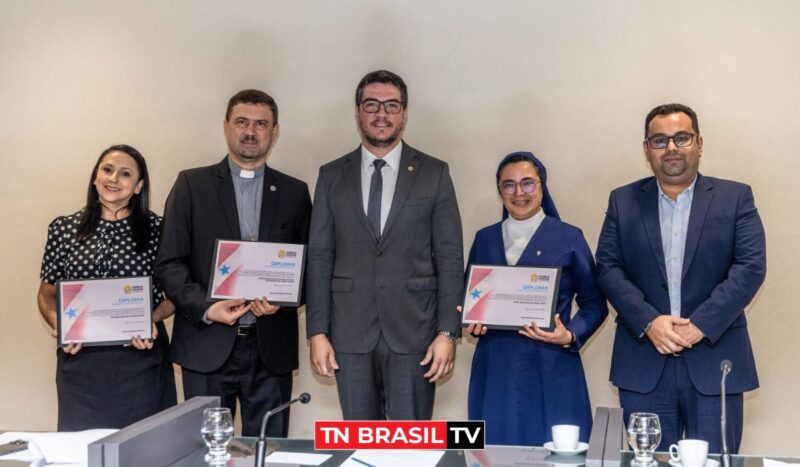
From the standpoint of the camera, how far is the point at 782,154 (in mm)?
4582

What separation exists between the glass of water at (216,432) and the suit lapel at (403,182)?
1593 mm

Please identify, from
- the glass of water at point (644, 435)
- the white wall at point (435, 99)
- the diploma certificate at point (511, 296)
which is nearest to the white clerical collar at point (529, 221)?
the diploma certificate at point (511, 296)

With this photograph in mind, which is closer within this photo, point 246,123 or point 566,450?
point 566,450

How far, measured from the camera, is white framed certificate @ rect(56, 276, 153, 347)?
379cm

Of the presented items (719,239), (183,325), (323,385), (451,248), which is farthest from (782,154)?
(183,325)

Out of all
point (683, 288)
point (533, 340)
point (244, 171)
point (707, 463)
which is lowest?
point (707, 463)

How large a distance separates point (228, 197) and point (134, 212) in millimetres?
439

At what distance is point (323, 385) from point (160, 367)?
124 cm

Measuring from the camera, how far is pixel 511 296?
12.3 feet

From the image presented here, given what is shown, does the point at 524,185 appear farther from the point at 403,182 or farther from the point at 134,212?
the point at 134,212

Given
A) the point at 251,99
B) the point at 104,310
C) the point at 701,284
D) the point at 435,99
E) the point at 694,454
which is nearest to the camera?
the point at 694,454

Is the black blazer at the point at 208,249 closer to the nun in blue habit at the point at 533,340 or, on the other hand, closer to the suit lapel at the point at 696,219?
the nun in blue habit at the point at 533,340

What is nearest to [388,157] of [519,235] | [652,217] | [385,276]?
[385,276]

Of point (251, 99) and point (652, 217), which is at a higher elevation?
point (251, 99)
